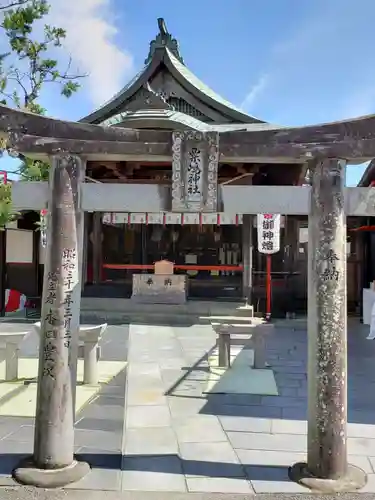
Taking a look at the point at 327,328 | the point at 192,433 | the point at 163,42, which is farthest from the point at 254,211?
the point at 163,42

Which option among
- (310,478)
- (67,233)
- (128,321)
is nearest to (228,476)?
(310,478)

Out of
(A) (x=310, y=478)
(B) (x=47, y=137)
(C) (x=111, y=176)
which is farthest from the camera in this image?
(C) (x=111, y=176)

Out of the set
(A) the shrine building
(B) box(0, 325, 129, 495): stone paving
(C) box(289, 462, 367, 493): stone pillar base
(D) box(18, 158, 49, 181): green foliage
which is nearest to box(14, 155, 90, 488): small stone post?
(B) box(0, 325, 129, 495): stone paving

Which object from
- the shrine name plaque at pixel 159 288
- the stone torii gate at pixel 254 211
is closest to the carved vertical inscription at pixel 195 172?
the stone torii gate at pixel 254 211

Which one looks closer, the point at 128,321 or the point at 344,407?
the point at 344,407

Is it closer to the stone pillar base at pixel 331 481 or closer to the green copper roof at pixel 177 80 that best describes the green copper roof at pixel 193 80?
the green copper roof at pixel 177 80

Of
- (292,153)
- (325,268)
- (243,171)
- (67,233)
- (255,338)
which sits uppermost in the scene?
(243,171)

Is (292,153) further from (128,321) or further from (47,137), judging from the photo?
(128,321)

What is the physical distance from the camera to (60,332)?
4.10m

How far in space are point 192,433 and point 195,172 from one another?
2805 mm

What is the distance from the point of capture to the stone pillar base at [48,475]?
3830 millimetres

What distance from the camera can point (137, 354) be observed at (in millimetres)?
9180

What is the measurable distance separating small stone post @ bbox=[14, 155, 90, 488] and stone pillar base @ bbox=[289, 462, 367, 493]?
183 centimetres

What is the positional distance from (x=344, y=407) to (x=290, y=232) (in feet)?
41.0
